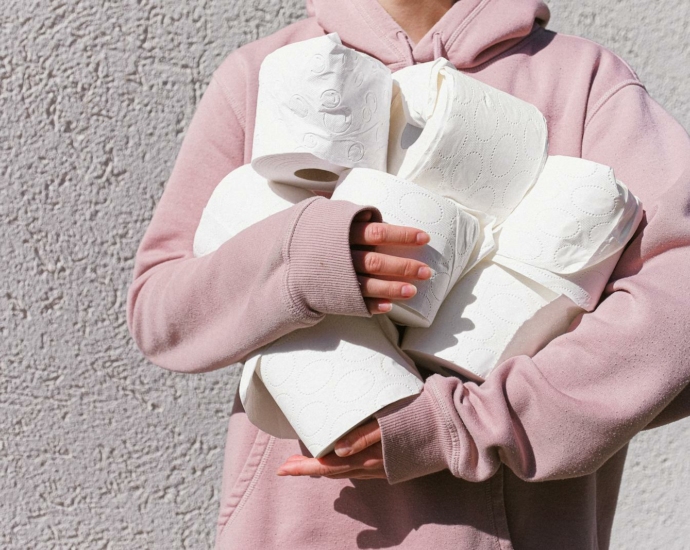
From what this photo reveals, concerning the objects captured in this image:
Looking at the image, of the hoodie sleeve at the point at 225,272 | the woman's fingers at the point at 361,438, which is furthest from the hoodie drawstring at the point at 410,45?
the woman's fingers at the point at 361,438

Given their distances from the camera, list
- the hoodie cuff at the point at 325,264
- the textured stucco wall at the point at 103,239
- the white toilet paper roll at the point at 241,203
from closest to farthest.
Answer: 1. the hoodie cuff at the point at 325,264
2. the white toilet paper roll at the point at 241,203
3. the textured stucco wall at the point at 103,239

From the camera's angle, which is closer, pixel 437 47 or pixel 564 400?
pixel 564 400

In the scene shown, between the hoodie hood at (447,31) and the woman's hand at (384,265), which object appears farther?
the hoodie hood at (447,31)

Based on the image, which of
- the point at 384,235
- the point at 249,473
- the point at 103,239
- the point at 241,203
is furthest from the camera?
the point at 103,239

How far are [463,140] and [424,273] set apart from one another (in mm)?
148

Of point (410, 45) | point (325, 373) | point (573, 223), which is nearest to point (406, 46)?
point (410, 45)

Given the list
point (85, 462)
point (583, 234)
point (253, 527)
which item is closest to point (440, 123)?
point (583, 234)

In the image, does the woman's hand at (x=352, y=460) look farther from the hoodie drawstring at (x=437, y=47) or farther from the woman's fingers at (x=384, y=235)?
the hoodie drawstring at (x=437, y=47)

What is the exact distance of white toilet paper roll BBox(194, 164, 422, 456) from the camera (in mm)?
742

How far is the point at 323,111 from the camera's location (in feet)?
2.53

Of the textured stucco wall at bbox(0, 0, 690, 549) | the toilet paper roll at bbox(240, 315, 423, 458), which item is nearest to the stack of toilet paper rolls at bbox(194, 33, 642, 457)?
the toilet paper roll at bbox(240, 315, 423, 458)

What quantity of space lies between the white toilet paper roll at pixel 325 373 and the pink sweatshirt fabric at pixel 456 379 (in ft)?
0.08

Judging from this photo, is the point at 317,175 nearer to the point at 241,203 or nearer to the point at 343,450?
the point at 241,203

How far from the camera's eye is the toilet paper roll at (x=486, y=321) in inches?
30.5
